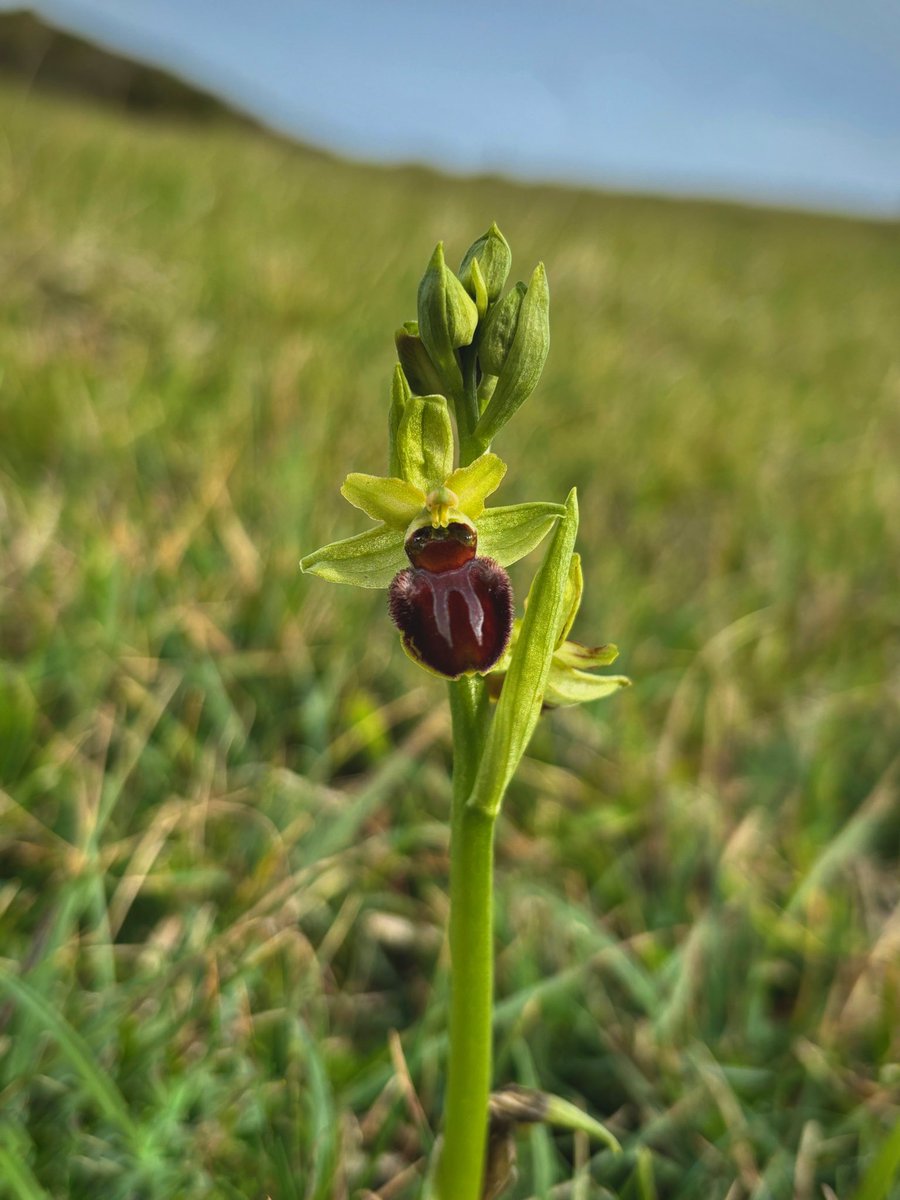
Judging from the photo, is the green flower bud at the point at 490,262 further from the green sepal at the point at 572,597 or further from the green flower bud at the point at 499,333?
the green sepal at the point at 572,597

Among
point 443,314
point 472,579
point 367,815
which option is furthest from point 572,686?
point 367,815

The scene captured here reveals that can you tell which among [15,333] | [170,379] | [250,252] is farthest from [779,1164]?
[250,252]

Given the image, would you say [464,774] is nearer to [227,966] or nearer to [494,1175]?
[494,1175]

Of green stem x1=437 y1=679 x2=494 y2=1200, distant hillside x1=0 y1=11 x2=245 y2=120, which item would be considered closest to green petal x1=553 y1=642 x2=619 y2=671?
green stem x1=437 y1=679 x2=494 y2=1200

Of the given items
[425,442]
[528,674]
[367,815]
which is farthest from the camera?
[367,815]

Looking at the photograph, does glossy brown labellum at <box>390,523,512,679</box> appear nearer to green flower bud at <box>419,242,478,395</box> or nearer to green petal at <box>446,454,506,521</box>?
green petal at <box>446,454,506,521</box>

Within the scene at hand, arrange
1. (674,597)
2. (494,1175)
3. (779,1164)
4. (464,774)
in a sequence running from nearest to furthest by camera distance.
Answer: (464,774) → (494,1175) → (779,1164) → (674,597)

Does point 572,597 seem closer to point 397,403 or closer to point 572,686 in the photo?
point 572,686
